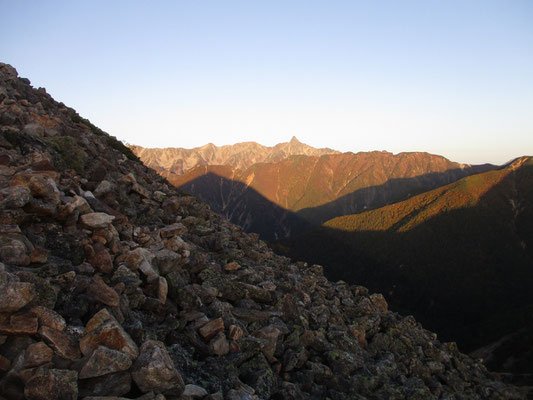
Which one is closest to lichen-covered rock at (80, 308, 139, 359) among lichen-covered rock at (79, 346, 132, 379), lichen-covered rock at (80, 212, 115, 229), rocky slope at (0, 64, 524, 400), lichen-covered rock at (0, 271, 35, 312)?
rocky slope at (0, 64, 524, 400)

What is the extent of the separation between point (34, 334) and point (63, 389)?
1.49 m

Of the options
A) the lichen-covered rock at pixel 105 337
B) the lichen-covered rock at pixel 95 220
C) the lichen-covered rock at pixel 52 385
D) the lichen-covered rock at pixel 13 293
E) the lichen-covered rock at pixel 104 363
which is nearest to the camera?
the lichen-covered rock at pixel 52 385

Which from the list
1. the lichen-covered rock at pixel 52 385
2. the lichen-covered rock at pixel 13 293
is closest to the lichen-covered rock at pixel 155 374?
the lichen-covered rock at pixel 52 385

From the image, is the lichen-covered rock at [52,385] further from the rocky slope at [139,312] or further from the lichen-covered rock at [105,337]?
the lichen-covered rock at [105,337]

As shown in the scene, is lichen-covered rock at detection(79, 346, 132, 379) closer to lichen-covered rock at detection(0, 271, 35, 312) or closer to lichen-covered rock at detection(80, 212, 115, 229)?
lichen-covered rock at detection(0, 271, 35, 312)

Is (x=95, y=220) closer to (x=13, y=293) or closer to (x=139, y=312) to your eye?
(x=139, y=312)

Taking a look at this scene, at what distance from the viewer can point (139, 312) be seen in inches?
365

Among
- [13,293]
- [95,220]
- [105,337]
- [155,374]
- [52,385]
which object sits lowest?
[155,374]

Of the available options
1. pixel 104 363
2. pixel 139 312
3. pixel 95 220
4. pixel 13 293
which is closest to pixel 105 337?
pixel 104 363

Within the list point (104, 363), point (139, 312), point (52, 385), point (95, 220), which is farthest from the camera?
point (95, 220)

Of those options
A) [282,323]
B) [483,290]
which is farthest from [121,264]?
[483,290]

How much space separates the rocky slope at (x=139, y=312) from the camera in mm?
6549

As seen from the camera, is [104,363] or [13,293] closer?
[104,363]

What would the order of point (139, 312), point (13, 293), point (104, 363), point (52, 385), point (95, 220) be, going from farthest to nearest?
point (95, 220) < point (139, 312) < point (13, 293) < point (104, 363) < point (52, 385)
